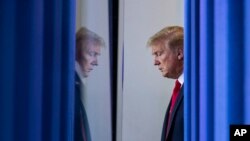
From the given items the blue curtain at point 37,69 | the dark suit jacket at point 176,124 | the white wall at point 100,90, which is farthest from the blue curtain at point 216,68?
the blue curtain at point 37,69

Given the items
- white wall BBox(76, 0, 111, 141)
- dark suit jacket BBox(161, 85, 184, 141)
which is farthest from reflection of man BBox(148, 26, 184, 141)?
white wall BBox(76, 0, 111, 141)

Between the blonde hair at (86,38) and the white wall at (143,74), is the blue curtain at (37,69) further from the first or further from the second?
the white wall at (143,74)

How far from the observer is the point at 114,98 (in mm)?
1279

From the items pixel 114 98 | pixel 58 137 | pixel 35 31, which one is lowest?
pixel 58 137

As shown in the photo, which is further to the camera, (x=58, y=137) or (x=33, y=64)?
(x=58, y=137)

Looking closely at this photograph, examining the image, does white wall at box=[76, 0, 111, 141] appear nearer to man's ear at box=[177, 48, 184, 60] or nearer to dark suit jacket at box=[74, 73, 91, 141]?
dark suit jacket at box=[74, 73, 91, 141]

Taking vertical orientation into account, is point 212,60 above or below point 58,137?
above

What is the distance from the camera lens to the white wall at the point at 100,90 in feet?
4.20

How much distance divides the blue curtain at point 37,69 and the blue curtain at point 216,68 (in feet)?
1.53

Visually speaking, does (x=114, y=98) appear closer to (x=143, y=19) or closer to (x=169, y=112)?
(x=169, y=112)

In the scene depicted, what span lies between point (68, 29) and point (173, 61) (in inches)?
17.1

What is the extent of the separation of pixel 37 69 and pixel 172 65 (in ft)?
1.73

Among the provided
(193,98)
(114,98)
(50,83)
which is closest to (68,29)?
(50,83)

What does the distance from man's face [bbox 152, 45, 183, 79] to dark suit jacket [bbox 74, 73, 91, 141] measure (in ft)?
1.09
